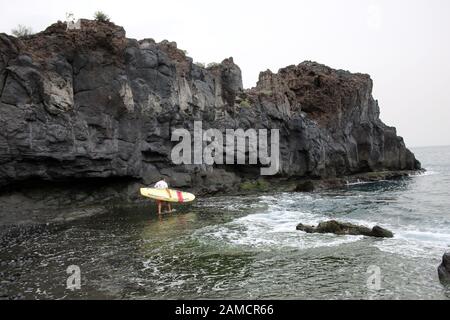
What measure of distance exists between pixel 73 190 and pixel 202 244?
52.7 ft

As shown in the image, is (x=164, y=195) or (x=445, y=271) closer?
(x=445, y=271)

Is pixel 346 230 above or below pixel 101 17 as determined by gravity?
below

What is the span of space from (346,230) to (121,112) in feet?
67.7

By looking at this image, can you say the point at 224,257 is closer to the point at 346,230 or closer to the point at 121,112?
the point at 346,230

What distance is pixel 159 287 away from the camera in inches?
527

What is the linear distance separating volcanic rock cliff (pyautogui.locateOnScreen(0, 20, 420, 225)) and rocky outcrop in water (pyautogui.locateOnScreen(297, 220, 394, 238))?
687 inches

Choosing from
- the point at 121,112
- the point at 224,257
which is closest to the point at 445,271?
the point at 224,257

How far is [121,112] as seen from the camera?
3291cm

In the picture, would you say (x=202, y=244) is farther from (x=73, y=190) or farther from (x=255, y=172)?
(x=255, y=172)

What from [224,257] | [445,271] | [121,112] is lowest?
[224,257]

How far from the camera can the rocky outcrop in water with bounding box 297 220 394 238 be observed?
66.3 feet

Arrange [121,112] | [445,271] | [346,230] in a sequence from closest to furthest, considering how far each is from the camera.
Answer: [445,271], [346,230], [121,112]

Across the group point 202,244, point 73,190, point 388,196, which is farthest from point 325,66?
point 202,244

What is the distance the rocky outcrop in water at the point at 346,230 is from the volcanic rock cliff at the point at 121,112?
17.5 meters
